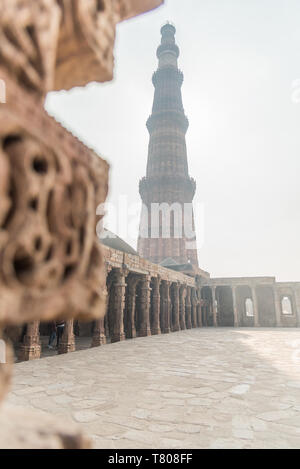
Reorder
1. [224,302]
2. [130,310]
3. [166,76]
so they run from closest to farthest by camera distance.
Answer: [130,310] → [224,302] → [166,76]

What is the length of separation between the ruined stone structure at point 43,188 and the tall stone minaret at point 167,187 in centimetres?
3199

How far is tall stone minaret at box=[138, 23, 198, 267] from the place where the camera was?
34.2m

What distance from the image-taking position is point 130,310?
12203 mm

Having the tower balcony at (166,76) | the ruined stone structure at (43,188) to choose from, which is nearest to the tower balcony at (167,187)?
the tower balcony at (166,76)

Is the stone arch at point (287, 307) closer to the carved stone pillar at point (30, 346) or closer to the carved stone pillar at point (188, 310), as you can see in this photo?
the carved stone pillar at point (188, 310)

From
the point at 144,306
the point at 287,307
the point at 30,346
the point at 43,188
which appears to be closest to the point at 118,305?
the point at 144,306

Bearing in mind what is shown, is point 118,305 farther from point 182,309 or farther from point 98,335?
point 182,309

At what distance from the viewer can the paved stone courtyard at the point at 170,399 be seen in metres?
2.46

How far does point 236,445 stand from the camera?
2.29 metres

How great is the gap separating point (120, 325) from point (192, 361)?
4.46 meters

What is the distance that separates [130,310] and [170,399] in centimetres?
877

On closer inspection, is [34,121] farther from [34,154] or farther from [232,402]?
[232,402]
